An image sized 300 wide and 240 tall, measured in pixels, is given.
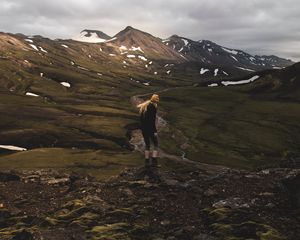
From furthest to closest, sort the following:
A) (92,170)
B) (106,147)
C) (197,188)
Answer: (106,147) < (92,170) < (197,188)

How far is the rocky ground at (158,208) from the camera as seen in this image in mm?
21989

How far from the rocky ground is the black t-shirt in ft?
10.8

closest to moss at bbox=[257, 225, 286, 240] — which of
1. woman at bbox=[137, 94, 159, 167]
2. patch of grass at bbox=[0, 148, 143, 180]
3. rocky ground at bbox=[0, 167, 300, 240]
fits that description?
rocky ground at bbox=[0, 167, 300, 240]

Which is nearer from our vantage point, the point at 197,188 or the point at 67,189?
the point at 197,188

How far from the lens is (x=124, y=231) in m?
22.5

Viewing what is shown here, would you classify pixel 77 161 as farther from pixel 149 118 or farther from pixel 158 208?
pixel 158 208

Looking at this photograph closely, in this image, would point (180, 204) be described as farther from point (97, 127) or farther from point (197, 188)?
point (97, 127)

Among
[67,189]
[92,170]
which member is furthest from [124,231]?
[92,170]

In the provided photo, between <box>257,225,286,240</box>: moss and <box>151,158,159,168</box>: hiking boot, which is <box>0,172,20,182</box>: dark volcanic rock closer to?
<box>151,158,159,168</box>: hiking boot

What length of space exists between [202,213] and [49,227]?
26.7 ft

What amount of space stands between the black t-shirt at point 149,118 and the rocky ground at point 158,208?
3.28 metres

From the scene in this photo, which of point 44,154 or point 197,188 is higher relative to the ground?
point 197,188

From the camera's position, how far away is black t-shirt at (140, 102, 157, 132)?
3350 cm

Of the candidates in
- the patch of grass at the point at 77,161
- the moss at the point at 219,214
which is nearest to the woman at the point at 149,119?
the moss at the point at 219,214
